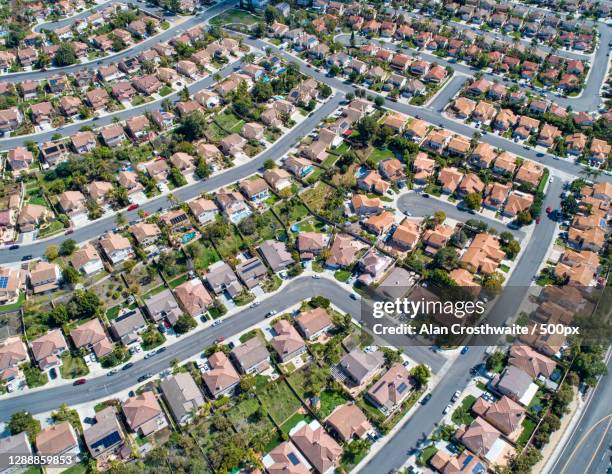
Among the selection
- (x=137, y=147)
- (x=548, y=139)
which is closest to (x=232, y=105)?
(x=137, y=147)

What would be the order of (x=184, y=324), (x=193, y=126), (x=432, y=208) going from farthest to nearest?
1. (x=193, y=126)
2. (x=432, y=208)
3. (x=184, y=324)

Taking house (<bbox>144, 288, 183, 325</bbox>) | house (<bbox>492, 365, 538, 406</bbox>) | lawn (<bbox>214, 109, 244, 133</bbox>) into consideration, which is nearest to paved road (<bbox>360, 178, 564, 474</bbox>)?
house (<bbox>492, 365, 538, 406</bbox>)

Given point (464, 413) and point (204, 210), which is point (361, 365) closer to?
point (464, 413)

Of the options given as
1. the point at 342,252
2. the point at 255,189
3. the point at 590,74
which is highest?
the point at 590,74

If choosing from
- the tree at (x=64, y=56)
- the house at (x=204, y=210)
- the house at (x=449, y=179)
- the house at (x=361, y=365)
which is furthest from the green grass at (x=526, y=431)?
the tree at (x=64, y=56)

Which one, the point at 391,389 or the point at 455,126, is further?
the point at 455,126

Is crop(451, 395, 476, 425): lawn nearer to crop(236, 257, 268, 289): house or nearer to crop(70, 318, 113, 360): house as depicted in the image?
crop(236, 257, 268, 289): house

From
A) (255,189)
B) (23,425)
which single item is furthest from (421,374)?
(23,425)

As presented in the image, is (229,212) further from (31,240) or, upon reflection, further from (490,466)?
(490,466)
